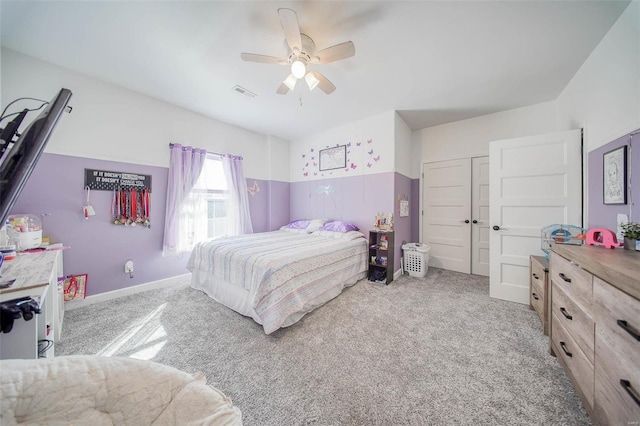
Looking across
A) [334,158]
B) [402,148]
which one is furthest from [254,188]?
[402,148]

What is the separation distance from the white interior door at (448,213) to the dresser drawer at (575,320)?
214 cm

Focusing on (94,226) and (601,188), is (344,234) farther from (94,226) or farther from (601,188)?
(94,226)

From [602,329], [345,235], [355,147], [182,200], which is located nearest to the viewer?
[602,329]

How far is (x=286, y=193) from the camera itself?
15.2 feet

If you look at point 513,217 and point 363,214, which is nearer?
point 513,217

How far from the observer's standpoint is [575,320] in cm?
117

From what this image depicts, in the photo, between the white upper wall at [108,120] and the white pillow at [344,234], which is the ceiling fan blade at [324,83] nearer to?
the white pillow at [344,234]

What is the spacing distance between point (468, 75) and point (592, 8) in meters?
0.87

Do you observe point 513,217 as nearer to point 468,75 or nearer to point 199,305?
point 468,75

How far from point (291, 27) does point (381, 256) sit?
2869 mm

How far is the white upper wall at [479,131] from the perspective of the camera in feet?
9.53

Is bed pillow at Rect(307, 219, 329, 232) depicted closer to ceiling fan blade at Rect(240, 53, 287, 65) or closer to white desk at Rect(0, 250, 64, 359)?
ceiling fan blade at Rect(240, 53, 287, 65)

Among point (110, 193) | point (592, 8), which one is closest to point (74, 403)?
point (110, 193)

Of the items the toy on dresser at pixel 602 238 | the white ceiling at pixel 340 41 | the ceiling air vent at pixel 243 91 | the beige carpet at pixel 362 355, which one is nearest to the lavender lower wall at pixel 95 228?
the beige carpet at pixel 362 355
